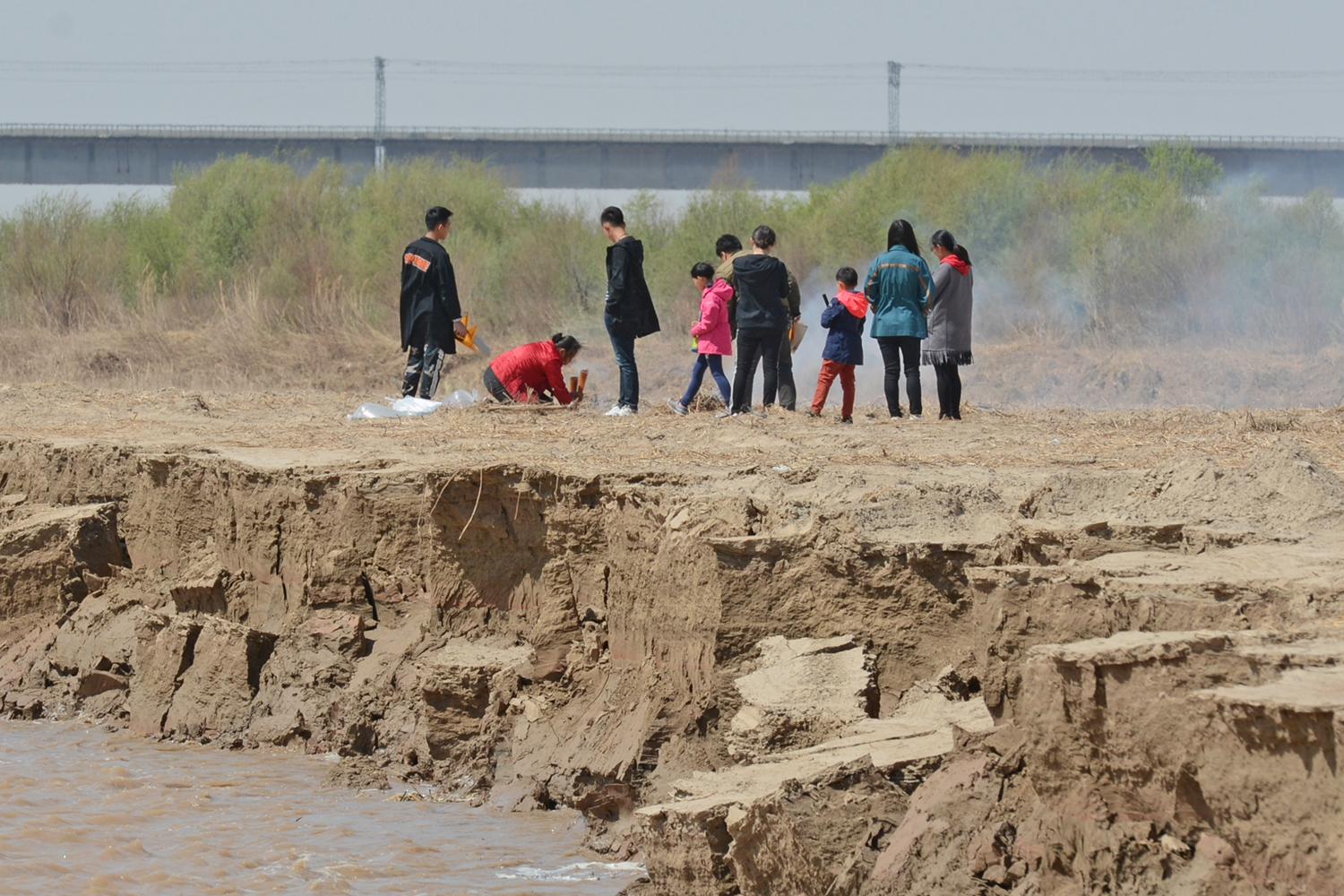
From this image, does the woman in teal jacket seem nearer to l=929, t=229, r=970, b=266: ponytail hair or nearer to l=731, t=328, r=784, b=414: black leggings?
l=929, t=229, r=970, b=266: ponytail hair

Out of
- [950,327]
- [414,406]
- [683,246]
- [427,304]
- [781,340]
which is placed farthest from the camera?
[683,246]

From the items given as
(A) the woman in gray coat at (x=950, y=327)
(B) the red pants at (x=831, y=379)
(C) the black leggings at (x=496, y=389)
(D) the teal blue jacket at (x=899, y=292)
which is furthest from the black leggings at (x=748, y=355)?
(C) the black leggings at (x=496, y=389)

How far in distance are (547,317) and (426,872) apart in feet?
57.6

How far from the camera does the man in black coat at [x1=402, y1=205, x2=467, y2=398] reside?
33.0 feet

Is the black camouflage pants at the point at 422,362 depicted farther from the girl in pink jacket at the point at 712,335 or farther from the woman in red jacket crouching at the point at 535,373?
the girl in pink jacket at the point at 712,335

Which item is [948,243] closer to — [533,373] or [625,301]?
[625,301]

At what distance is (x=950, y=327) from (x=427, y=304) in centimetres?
355

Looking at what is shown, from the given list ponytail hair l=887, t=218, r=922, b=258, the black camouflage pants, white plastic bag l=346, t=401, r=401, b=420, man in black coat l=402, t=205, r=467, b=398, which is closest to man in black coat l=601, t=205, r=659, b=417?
man in black coat l=402, t=205, r=467, b=398

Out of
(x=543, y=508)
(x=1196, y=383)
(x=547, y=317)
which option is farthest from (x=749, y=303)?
(x=547, y=317)

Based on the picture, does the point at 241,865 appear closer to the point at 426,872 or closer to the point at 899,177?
the point at 426,872

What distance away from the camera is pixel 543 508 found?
6148 millimetres

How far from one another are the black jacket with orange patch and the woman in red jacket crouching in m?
0.38

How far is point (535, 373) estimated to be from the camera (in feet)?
33.7

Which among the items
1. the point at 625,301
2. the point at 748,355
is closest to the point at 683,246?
the point at 625,301
